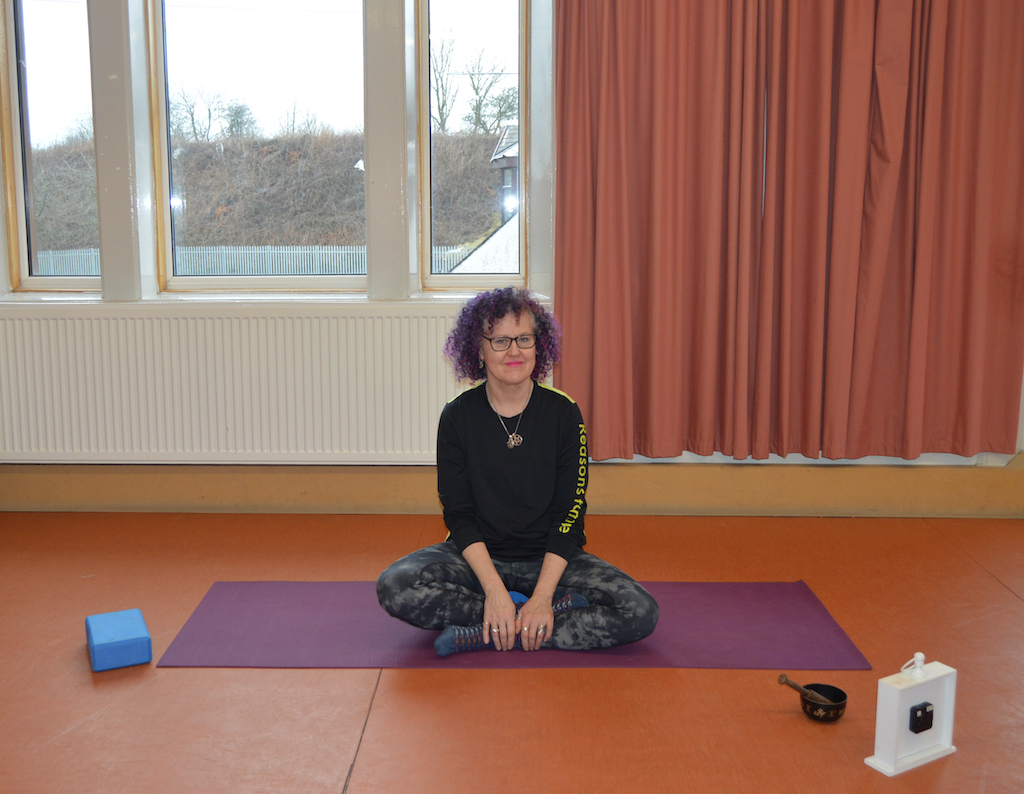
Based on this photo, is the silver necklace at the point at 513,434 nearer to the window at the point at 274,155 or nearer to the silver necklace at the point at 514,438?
the silver necklace at the point at 514,438

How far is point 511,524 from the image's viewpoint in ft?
6.76

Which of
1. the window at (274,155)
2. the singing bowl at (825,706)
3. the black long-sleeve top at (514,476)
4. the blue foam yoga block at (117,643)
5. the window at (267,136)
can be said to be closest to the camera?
the singing bowl at (825,706)

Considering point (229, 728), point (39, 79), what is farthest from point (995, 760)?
point (39, 79)

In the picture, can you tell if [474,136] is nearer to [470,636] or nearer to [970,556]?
[470,636]

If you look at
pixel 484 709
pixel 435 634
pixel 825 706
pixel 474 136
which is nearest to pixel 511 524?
pixel 435 634

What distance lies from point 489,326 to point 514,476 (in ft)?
1.20

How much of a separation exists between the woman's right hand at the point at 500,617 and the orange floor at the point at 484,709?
0.27 feet

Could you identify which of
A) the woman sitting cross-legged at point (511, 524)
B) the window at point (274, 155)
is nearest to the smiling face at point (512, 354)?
the woman sitting cross-legged at point (511, 524)

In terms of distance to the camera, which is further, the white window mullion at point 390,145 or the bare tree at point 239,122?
the bare tree at point 239,122

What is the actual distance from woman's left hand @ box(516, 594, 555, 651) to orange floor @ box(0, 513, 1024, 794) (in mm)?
84

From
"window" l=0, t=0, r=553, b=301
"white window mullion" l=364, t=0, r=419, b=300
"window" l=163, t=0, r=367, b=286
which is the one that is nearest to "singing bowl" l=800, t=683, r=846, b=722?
"window" l=0, t=0, r=553, b=301

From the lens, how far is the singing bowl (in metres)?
1.69

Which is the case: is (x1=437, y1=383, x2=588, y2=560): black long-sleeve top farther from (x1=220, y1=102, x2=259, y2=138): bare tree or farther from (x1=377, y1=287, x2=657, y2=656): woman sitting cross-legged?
(x1=220, y1=102, x2=259, y2=138): bare tree

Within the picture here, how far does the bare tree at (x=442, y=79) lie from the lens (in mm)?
3354
